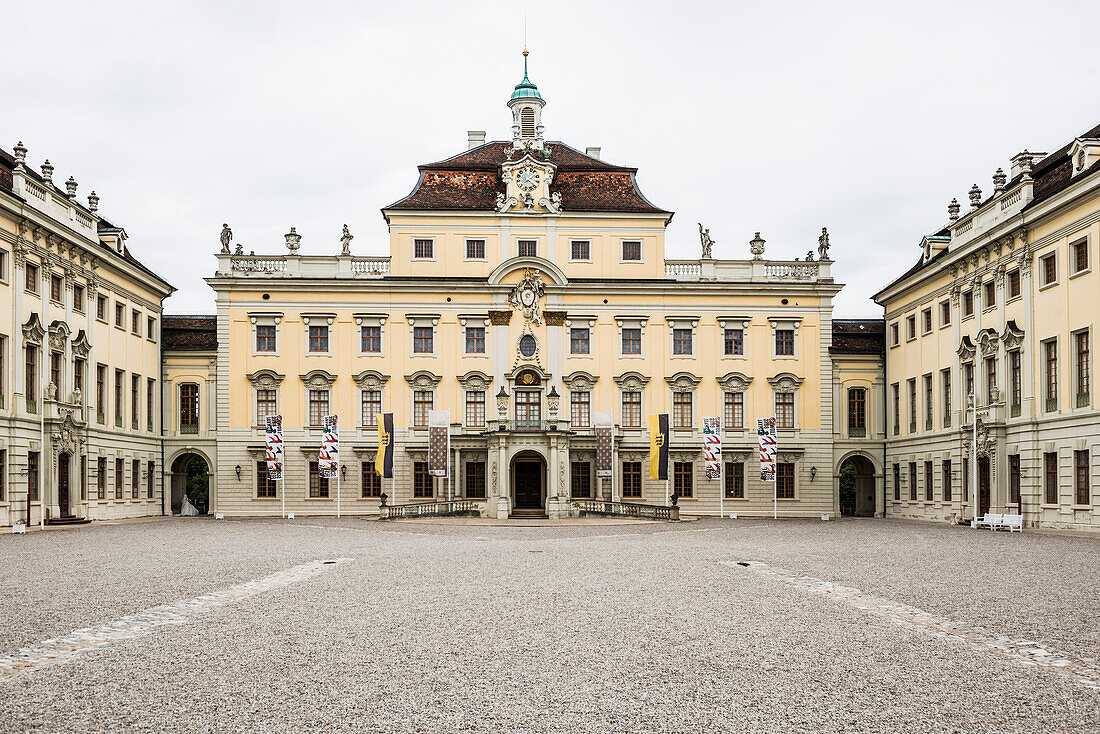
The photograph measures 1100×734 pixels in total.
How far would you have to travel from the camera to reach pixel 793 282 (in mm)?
54938

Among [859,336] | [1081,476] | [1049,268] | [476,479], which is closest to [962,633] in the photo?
[1081,476]

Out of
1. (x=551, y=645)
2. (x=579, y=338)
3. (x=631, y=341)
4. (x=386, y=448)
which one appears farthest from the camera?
(x=631, y=341)

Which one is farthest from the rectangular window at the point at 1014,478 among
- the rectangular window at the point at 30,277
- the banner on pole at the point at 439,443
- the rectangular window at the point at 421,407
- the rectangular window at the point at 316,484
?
the rectangular window at the point at 30,277

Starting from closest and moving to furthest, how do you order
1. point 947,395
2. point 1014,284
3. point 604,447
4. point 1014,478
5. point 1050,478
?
point 1050,478 < point 1014,478 < point 1014,284 < point 947,395 < point 604,447

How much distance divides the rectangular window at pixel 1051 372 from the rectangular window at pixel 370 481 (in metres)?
29.4

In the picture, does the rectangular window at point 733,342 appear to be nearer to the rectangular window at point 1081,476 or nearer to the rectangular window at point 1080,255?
the rectangular window at point 1080,255

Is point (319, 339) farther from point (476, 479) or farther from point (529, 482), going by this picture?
point (529, 482)

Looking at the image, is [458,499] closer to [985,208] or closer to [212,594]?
[985,208]

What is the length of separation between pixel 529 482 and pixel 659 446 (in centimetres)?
759

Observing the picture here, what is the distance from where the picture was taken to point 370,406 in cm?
5403

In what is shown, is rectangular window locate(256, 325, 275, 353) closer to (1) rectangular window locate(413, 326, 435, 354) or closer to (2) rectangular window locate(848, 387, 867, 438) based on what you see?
(1) rectangular window locate(413, 326, 435, 354)

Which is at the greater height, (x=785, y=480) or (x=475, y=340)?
(x=475, y=340)

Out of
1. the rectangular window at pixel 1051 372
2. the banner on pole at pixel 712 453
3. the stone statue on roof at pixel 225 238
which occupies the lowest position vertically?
the banner on pole at pixel 712 453

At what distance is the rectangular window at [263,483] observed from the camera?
53.4 meters
